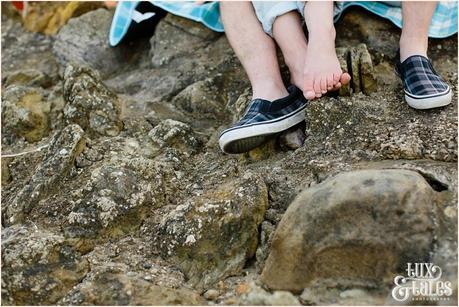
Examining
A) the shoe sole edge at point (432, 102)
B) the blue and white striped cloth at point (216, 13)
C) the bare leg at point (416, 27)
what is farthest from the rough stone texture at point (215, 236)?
the blue and white striped cloth at point (216, 13)

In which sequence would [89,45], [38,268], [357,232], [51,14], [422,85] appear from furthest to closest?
[51,14] < [89,45] < [422,85] < [38,268] < [357,232]

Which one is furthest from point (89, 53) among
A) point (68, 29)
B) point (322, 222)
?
point (322, 222)

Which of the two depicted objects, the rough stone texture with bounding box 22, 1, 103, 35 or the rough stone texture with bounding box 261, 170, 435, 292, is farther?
the rough stone texture with bounding box 22, 1, 103, 35

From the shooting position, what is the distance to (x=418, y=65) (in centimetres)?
225

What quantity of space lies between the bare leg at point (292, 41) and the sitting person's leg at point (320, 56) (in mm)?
56

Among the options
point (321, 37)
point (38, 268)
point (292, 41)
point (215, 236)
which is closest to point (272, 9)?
point (292, 41)

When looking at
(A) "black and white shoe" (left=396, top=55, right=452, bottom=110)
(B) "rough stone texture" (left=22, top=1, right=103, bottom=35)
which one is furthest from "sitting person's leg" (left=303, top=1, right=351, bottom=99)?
(B) "rough stone texture" (left=22, top=1, right=103, bottom=35)

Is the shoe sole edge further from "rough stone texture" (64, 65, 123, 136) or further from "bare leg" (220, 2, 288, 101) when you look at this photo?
"rough stone texture" (64, 65, 123, 136)

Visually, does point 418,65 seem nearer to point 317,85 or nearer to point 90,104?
point 317,85

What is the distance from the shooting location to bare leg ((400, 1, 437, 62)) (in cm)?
236

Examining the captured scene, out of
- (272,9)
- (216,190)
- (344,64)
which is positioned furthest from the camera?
(272,9)

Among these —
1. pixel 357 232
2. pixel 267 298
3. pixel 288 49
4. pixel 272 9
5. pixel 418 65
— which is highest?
pixel 272 9

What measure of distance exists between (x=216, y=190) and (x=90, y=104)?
0.79 m

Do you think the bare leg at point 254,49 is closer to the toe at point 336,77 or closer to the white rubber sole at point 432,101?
the toe at point 336,77
